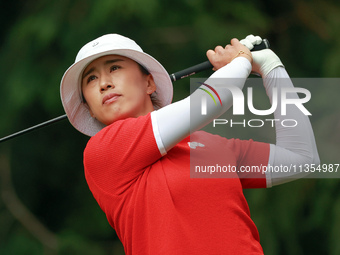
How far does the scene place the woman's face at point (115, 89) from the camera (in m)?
1.61

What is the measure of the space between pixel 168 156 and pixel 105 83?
0.26 meters

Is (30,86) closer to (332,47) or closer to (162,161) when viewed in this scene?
(332,47)

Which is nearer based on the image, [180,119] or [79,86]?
[180,119]

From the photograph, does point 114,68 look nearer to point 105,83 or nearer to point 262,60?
point 105,83

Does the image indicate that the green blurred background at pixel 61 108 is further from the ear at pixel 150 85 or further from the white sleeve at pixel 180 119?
the white sleeve at pixel 180 119

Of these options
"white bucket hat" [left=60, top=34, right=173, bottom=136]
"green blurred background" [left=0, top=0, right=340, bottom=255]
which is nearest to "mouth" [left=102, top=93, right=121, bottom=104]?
"white bucket hat" [left=60, top=34, right=173, bottom=136]

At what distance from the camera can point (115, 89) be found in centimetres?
161

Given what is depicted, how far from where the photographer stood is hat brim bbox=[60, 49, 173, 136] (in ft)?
5.49

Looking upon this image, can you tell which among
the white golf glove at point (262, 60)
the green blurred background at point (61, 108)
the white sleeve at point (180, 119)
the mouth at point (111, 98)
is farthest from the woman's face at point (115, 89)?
the green blurred background at point (61, 108)

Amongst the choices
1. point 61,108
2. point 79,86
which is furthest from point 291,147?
point 61,108

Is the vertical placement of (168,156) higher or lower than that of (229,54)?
lower

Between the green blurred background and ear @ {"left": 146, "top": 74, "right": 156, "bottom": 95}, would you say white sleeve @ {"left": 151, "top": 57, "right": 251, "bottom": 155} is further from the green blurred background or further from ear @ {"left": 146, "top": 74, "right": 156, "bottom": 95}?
the green blurred background

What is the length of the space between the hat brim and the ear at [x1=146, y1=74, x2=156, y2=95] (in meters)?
0.01

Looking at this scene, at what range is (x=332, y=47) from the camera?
3049 millimetres
